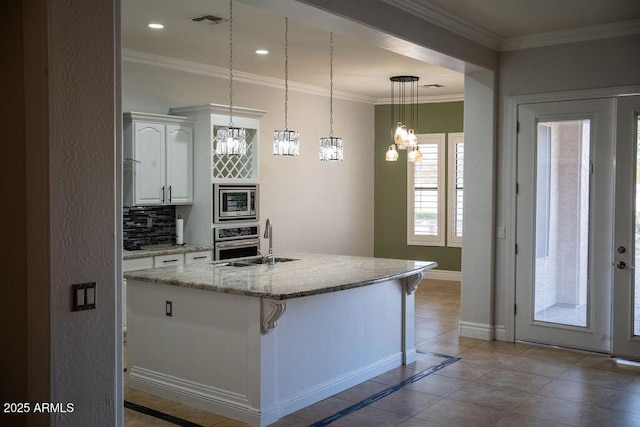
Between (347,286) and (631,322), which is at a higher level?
(347,286)

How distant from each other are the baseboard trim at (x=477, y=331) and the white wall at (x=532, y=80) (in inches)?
3.6

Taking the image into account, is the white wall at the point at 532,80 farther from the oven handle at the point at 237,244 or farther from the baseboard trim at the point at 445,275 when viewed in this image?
the baseboard trim at the point at 445,275

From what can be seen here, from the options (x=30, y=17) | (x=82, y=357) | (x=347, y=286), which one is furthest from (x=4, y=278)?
(x=347, y=286)

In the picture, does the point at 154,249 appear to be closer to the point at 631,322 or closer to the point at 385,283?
the point at 385,283

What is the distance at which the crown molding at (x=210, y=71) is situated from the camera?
6.72m

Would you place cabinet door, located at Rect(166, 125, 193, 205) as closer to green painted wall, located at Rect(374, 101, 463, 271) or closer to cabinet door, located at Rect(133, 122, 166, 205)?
cabinet door, located at Rect(133, 122, 166, 205)

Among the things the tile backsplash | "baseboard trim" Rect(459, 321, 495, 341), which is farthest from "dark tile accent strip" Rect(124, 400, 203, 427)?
"baseboard trim" Rect(459, 321, 495, 341)

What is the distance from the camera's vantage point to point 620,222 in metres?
5.55

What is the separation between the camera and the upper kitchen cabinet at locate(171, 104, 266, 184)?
22.6 feet

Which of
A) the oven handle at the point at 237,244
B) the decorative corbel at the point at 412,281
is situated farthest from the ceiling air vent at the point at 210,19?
the decorative corbel at the point at 412,281

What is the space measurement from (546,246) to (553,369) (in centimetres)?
122

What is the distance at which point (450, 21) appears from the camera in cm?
530

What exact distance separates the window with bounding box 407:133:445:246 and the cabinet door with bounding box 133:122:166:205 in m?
4.64

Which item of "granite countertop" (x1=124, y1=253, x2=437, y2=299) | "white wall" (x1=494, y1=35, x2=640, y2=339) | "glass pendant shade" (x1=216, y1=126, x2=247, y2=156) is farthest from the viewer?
"white wall" (x1=494, y1=35, x2=640, y2=339)
